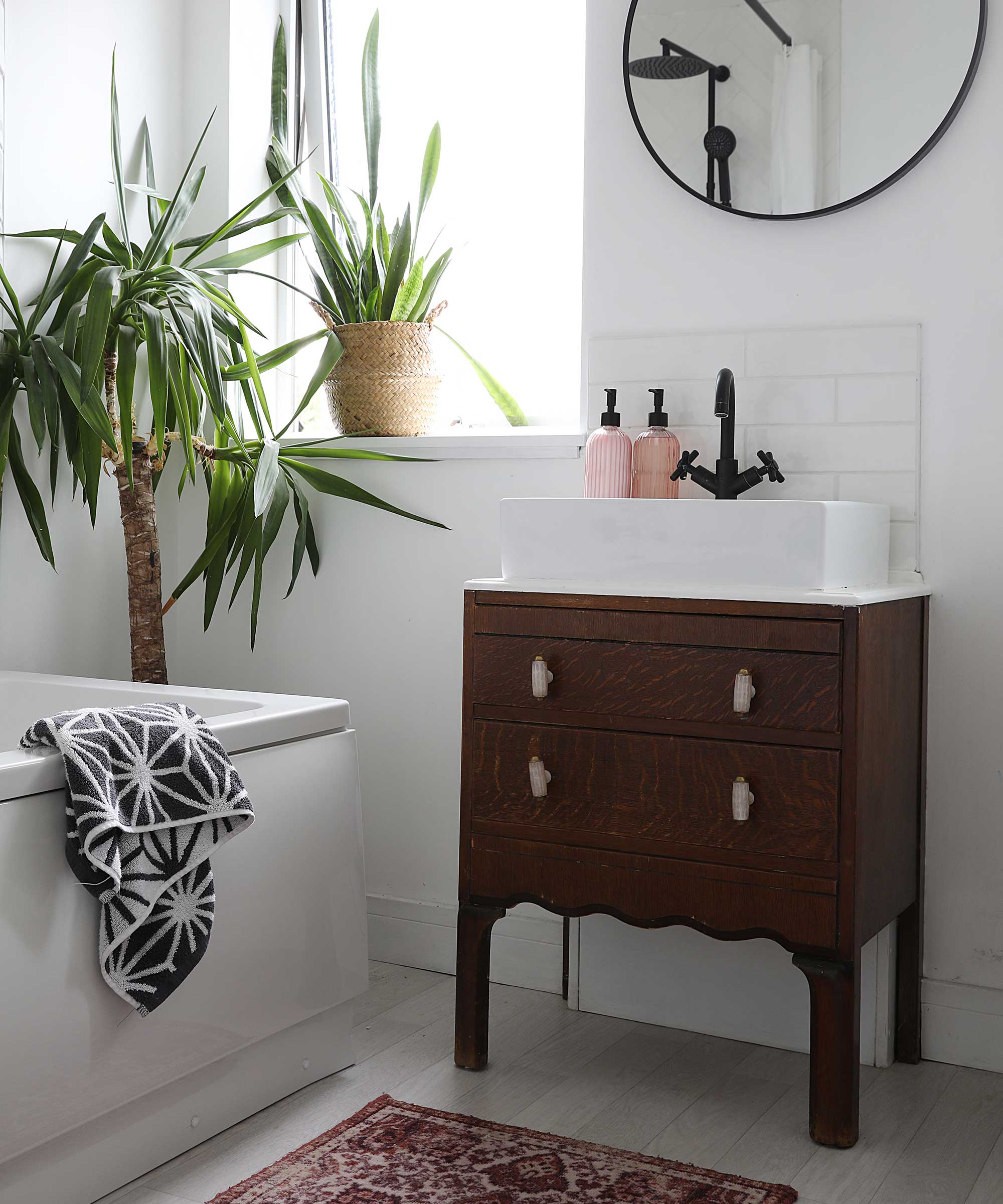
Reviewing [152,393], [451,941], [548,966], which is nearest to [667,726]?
[548,966]

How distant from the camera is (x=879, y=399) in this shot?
2.07 metres

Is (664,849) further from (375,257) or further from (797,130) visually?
(375,257)

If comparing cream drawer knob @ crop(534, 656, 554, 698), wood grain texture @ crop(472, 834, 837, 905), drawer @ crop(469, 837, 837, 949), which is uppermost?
cream drawer knob @ crop(534, 656, 554, 698)

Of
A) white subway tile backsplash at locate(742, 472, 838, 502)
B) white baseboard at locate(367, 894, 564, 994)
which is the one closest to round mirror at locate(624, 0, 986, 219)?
white subway tile backsplash at locate(742, 472, 838, 502)

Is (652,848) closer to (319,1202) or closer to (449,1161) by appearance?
(449,1161)

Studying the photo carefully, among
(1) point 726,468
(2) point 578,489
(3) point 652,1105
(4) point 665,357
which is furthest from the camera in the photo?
(2) point 578,489

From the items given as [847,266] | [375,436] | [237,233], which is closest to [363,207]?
[237,233]

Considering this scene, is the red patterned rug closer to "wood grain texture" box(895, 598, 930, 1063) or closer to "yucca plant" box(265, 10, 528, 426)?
"wood grain texture" box(895, 598, 930, 1063)

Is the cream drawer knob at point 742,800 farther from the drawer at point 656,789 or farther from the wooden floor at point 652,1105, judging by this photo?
the wooden floor at point 652,1105

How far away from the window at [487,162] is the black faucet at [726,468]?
511 mm

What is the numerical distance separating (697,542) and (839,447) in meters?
0.44

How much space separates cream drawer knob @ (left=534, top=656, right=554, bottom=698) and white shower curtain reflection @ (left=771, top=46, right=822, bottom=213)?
92 cm

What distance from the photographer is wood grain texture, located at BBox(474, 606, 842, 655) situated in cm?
170

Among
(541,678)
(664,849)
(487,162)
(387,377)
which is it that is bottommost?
(664,849)
